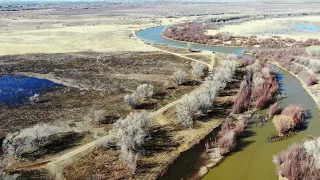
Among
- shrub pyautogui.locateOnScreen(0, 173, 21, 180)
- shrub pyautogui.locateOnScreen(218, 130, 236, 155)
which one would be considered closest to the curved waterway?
shrub pyautogui.locateOnScreen(218, 130, 236, 155)

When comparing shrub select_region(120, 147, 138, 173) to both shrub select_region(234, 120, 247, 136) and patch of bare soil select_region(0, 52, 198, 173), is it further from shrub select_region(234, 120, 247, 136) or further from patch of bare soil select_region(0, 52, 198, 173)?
shrub select_region(234, 120, 247, 136)

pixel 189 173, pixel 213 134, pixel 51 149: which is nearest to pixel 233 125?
pixel 213 134

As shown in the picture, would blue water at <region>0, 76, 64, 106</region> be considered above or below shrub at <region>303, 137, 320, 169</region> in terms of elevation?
below

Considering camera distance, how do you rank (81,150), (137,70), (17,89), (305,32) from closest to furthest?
(81,150) < (17,89) < (137,70) < (305,32)

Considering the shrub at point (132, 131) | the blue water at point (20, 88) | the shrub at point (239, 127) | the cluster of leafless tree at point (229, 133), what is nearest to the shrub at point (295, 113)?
the cluster of leafless tree at point (229, 133)

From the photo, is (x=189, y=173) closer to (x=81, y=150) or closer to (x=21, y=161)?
(x=81, y=150)

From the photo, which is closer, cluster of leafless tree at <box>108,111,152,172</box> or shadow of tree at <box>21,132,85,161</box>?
cluster of leafless tree at <box>108,111,152,172</box>
